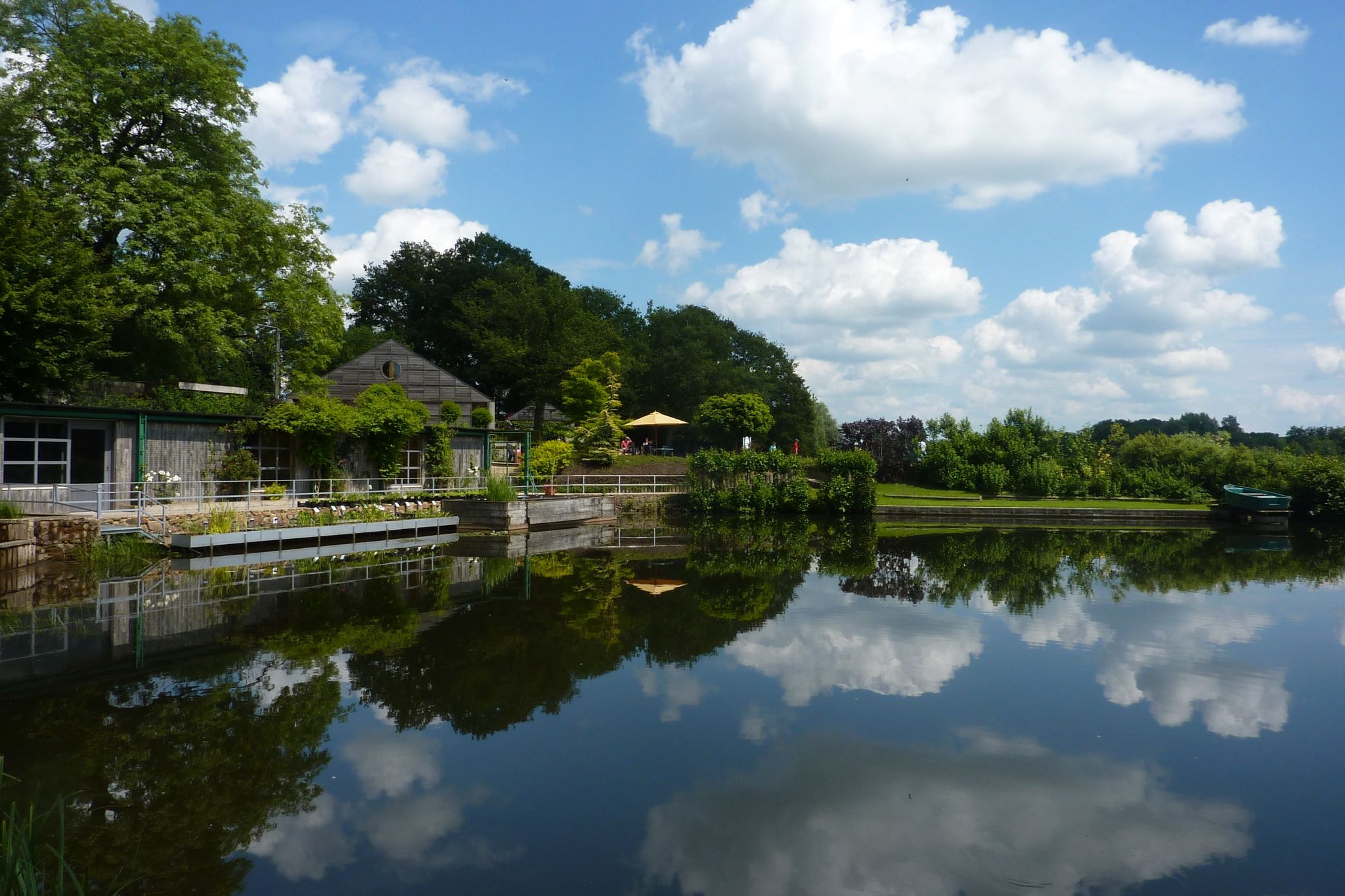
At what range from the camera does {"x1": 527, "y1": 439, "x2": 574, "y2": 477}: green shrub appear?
1238 inches

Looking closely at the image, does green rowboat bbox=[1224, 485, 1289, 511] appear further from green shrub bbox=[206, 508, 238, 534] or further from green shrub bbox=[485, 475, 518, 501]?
green shrub bbox=[206, 508, 238, 534]

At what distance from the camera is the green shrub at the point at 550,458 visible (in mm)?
31438

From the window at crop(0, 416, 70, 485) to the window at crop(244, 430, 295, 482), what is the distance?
14.1 ft

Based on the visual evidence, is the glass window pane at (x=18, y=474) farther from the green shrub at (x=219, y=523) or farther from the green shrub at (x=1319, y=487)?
the green shrub at (x=1319, y=487)

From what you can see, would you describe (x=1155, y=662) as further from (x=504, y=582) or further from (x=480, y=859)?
(x=504, y=582)

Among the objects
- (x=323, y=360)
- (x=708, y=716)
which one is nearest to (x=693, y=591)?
(x=708, y=716)

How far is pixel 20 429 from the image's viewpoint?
1711 cm

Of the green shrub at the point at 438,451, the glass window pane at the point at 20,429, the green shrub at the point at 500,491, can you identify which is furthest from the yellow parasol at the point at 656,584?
the green shrub at the point at 438,451

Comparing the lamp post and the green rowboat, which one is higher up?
the lamp post

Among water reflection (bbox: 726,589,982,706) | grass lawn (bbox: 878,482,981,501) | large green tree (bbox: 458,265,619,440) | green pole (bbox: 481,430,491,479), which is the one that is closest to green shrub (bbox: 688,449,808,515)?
grass lawn (bbox: 878,482,981,501)

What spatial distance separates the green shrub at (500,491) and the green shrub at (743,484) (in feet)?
26.3

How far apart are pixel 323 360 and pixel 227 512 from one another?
984 cm

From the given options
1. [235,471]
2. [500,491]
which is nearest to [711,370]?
[500,491]

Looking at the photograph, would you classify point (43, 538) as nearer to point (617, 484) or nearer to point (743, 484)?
point (617, 484)
